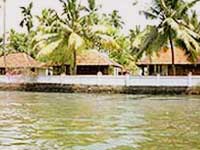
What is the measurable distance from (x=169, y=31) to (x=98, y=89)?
553 cm

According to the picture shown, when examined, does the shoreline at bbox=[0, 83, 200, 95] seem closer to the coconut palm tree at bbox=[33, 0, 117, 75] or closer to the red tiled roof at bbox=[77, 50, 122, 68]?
the coconut palm tree at bbox=[33, 0, 117, 75]

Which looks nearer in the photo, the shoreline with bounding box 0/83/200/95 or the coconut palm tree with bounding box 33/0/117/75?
the shoreline with bounding box 0/83/200/95

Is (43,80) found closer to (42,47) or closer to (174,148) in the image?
(42,47)

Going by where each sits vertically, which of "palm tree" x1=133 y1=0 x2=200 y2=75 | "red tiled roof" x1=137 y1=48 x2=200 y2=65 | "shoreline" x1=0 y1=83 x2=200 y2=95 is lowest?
"shoreline" x1=0 y1=83 x2=200 y2=95

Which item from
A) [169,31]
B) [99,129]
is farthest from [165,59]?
[99,129]

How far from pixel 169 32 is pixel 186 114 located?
536 inches

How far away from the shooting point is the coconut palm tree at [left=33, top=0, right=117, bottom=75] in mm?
33031

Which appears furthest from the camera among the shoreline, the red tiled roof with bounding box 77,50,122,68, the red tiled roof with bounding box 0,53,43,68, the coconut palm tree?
the red tiled roof with bounding box 0,53,43,68

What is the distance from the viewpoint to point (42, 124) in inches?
543

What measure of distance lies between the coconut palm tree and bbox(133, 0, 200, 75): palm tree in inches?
146

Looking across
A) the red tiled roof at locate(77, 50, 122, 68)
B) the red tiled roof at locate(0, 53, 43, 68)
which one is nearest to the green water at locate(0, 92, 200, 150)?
the red tiled roof at locate(77, 50, 122, 68)

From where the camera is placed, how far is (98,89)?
31281 mm

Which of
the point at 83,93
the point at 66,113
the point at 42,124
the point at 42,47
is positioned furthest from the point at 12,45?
the point at 42,124

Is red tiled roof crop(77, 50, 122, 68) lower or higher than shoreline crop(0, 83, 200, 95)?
higher
